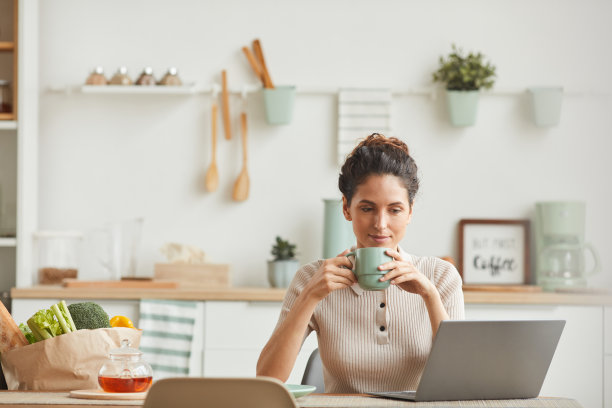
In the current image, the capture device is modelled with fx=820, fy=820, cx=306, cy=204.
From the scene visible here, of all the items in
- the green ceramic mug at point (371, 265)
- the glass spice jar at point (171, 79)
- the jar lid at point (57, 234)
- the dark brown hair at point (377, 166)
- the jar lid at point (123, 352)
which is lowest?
the jar lid at point (123, 352)

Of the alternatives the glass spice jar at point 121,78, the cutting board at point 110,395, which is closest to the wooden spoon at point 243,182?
the glass spice jar at point 121,78

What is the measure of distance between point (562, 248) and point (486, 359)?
90.8 inches

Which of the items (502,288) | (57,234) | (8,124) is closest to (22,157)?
(8,124)

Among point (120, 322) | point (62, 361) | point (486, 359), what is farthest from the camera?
point (120, 322)

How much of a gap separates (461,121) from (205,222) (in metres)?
1.24

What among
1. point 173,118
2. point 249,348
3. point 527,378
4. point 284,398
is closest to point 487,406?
point 527,378

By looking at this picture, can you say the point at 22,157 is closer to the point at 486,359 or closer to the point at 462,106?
the point at 462,106

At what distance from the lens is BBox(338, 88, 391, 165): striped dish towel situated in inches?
147

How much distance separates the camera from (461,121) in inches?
144

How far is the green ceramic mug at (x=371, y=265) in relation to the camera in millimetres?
1534

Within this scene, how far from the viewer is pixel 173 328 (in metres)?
3.20

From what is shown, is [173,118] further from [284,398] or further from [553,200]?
[284,398]

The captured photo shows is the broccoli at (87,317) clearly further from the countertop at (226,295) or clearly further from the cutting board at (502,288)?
the cutting board at (502,288)

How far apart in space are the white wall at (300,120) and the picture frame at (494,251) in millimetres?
63
